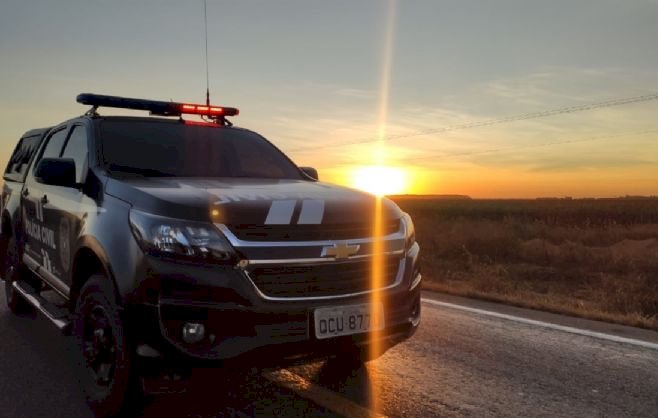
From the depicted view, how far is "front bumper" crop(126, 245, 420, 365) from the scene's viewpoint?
281cm

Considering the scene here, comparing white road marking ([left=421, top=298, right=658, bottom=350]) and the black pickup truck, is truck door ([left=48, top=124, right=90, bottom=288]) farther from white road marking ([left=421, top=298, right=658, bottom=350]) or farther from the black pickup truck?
white road marking ([left=421, top=298, right=658, bottom=350])

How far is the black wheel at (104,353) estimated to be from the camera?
300 cm

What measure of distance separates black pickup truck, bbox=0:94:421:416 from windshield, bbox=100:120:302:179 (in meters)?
0.02

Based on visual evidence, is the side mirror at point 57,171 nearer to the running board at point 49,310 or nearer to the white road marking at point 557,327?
the running board at point 49,310

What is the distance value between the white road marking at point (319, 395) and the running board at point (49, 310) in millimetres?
1372

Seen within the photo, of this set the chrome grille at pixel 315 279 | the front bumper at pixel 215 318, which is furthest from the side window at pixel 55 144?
the chrome grille at pixel 315 279

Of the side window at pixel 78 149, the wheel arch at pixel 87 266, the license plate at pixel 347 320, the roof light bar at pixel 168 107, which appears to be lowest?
the license plate at pixel 347 320

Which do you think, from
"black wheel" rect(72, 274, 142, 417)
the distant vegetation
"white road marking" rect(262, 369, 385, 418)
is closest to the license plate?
"white road marking" rect(262, 369, 385, 418)

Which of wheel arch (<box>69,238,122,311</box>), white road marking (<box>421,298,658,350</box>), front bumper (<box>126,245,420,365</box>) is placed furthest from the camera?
white road marking (<box>421,298,658,350</box>)

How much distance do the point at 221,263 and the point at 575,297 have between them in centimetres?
794

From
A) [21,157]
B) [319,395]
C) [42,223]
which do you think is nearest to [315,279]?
[319,395]

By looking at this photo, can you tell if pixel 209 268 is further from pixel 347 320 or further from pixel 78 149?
pixel 78 149

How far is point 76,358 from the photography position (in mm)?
4477

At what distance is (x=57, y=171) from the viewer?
3.79m
